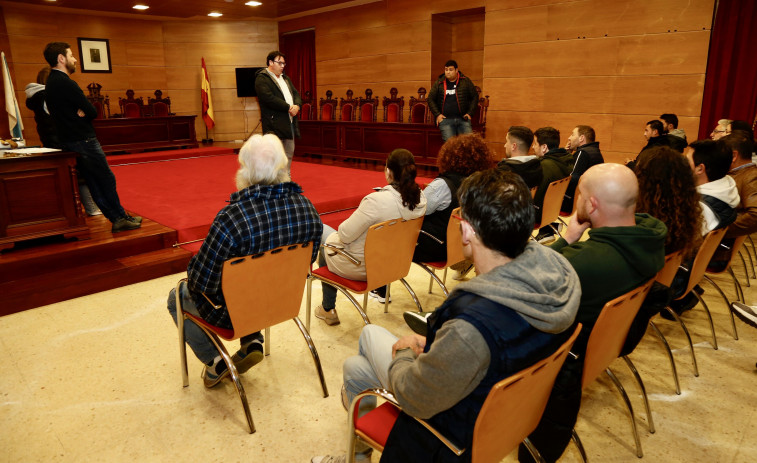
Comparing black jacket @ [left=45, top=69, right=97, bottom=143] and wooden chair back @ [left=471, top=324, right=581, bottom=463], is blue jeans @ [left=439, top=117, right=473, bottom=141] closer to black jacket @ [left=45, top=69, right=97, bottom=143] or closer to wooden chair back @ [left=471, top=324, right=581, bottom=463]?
black jacket @ [left=45, top=69, right=97, bottom=143]

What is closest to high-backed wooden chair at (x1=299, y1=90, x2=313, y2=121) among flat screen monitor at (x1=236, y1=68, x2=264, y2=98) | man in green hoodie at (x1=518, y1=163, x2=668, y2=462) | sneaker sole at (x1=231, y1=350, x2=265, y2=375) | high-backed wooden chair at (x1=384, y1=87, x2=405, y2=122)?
A: flat screen monitor at (x1=236, y1=68, x2=264, y2=98)

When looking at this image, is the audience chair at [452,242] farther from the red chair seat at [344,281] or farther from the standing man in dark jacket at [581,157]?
the standing man in dark jacket at [581,157]

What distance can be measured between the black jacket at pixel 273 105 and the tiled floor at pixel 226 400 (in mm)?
2682

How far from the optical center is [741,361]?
249cm

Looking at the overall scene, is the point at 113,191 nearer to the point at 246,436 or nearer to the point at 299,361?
the point at 299,361

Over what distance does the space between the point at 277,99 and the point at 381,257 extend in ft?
10.2

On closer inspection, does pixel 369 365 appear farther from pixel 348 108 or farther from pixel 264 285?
pixel 348 108

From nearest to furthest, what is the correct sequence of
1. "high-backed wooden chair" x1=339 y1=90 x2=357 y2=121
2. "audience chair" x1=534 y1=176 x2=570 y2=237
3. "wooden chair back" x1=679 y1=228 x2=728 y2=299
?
1. "wooden chair back" x1=679 y1=228 x2=728 y2=299
2. "audience chair" x1=534 y1=176 x2=570 y2=237
3. "high-backed wooden chair" x1=339 y1=90 x2=357 y2=121

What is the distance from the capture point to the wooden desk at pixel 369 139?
7.72m

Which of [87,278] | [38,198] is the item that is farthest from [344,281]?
[38,198]

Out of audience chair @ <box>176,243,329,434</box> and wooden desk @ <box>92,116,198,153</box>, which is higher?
wooden desk @ <box>92,116,198,153</box>

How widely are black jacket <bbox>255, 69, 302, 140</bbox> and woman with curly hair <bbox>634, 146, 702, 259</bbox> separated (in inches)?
147

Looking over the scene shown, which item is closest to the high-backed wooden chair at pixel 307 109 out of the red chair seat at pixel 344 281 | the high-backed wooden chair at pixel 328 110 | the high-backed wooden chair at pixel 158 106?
the high-backed wooden chair at pixel 328 110

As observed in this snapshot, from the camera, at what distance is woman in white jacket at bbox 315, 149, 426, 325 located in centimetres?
→ 249
